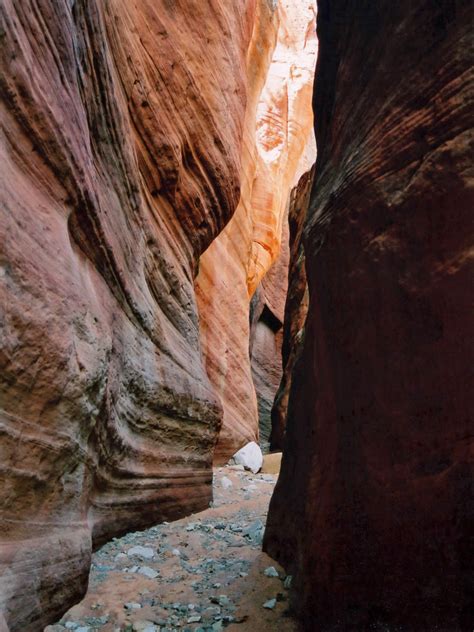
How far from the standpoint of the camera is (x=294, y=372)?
390 centimetres

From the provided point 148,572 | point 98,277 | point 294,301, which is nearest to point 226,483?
point 148,572

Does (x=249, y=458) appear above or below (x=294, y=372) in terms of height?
below

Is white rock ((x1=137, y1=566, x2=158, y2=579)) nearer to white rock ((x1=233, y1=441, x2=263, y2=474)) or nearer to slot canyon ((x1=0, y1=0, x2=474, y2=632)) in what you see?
slot canyon ((x1=0, y1=0, x2=474, y2=632))

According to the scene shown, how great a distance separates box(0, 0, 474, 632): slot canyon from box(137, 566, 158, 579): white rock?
2 centimetres

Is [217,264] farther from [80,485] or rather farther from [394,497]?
[394,497]

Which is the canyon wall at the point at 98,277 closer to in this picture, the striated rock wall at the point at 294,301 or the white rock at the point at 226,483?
the white rock at the point at 226,483

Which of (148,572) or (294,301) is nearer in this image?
(148,572)

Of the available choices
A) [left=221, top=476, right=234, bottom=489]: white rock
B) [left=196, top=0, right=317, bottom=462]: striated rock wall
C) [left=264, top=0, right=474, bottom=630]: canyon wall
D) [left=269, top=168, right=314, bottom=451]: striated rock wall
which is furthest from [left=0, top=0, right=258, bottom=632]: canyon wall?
[left=269, top=168, right=314, bottom=451]: striated rock wall

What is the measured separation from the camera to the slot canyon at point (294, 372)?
2.07 meters

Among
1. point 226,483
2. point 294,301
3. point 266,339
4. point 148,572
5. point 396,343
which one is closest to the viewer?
point 396,343

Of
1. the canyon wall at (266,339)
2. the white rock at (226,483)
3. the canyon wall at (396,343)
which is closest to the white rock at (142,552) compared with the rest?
the canyon wall at (396,343)

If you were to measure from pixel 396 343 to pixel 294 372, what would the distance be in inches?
65.8

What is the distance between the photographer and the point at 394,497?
2176 mm

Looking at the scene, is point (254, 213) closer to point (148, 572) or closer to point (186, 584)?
point (148, 572)
